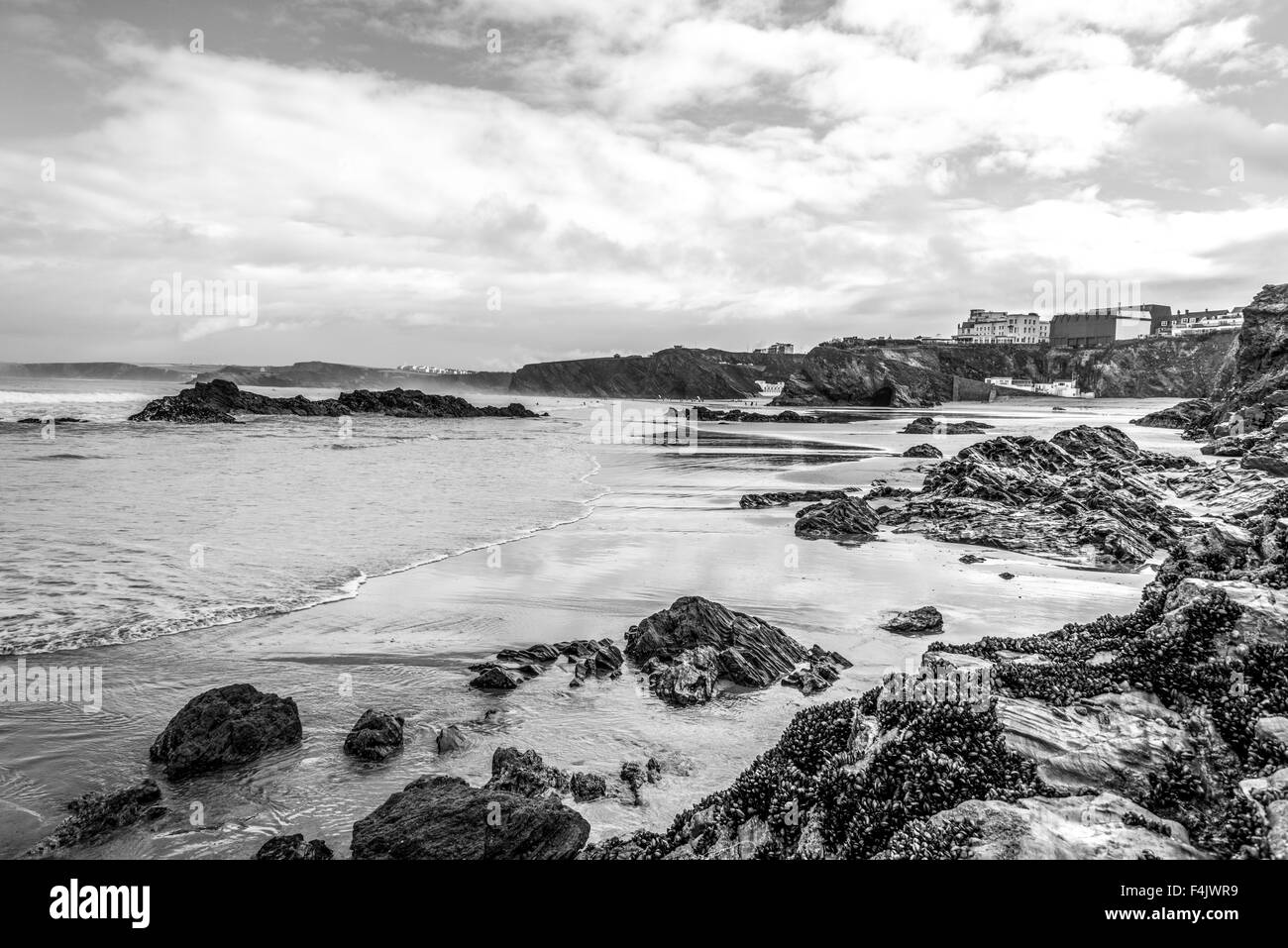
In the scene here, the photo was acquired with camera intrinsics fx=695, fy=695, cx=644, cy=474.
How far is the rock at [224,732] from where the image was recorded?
21.1 feet

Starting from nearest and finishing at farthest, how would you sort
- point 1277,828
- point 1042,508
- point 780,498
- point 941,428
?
point 1277,828
point 1042,508
point 780,498
point 941,428

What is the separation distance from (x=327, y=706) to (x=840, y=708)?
18.4ft

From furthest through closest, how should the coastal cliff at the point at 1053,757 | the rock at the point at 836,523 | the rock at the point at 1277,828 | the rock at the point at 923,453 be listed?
the rock at the point at 923,453 < the rock at the point at 836,523 < the coastal cliff at the point at 1053,757 < the rock at the point at 1277,828

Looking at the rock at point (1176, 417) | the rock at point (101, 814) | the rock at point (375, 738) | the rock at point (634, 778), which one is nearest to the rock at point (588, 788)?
the rock at point (634, 778)

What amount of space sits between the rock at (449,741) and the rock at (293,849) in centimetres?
166

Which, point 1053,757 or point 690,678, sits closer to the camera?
point 1053,757

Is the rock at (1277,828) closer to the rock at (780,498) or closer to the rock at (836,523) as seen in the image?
the rock at (836,523)

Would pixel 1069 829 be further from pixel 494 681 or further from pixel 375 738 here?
pixel 494 681

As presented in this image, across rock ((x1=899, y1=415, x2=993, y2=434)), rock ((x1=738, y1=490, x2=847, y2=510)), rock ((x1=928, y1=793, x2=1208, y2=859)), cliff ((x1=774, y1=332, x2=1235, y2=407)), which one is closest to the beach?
rock ((x1=928, y1=793, x2=1208, y2=859))

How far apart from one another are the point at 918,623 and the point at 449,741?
680 centimetres

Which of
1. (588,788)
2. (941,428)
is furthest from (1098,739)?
(941,428)

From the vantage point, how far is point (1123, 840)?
365 cm

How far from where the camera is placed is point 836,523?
17.5 metres
